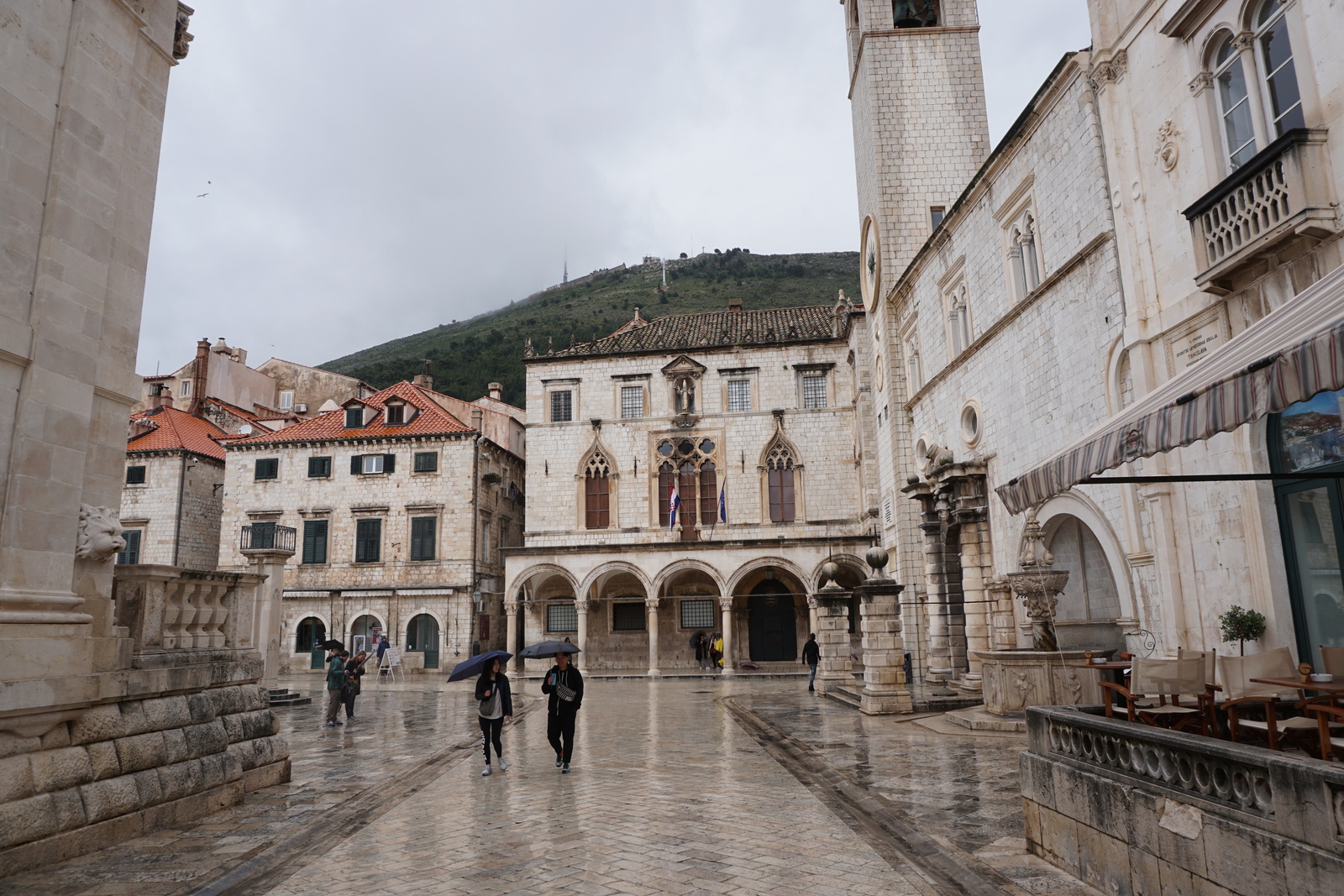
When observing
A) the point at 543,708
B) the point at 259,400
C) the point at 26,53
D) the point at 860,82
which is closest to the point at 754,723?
the point at 543,708

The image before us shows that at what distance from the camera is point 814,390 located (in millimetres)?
32625

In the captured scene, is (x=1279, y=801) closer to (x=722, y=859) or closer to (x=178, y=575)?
(x=722, y=859)

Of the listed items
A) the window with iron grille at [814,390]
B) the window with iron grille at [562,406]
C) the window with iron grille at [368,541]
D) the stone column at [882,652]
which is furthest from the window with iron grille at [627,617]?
the stone column at [882,652]

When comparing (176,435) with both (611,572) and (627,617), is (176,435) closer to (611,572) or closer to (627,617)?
(611,572)

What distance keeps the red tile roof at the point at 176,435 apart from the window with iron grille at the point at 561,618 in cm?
1627

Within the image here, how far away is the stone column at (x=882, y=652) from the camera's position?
15.0m

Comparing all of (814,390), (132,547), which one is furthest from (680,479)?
(132,547)

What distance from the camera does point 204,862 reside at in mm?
6172

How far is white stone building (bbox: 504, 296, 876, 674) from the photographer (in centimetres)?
3178

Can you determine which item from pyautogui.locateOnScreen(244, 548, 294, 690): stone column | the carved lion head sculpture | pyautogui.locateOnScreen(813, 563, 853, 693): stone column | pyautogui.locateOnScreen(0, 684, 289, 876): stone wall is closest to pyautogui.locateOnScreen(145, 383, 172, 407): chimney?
pyautogui.locateOnScreen(244, 548, 294, 690): stone column

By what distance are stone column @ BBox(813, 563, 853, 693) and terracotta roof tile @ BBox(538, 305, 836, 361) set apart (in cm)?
1405

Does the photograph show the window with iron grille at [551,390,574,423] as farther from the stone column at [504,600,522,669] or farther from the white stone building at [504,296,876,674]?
the stone column at [504,600,522,669]

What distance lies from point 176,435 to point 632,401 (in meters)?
19.5

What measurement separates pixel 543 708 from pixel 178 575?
12.0m
